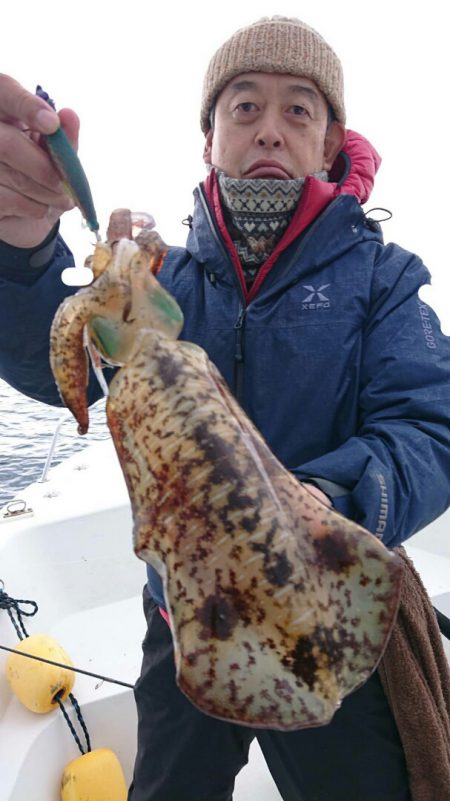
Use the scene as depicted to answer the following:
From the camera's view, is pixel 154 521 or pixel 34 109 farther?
pixel 34 109

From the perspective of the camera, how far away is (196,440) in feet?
3.33

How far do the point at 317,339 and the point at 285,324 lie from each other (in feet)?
0.49

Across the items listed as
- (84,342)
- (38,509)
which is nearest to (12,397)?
(38,509)

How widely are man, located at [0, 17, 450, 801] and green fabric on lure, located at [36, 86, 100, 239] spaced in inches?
17.6

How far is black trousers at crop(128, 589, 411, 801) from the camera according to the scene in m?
2.04

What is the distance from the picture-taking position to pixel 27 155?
1.43 meters

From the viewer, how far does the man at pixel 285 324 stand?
6.60 ft

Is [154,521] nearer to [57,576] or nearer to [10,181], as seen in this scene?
[10,181]

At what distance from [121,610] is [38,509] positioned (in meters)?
1.18

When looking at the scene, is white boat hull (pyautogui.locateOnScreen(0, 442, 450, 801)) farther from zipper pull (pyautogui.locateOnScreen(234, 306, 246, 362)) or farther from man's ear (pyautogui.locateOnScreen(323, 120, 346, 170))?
man's ear (pyautogui.locateOnScreen(323, 120, 346, 170))

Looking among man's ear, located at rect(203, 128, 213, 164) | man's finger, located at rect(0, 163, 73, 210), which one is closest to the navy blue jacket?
man's ear, located at rect(203, 128, 213, 164)

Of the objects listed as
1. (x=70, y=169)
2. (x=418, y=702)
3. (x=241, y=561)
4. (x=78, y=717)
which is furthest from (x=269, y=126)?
(x=78, y=717)

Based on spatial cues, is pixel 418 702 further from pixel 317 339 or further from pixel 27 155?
pixel 27 155

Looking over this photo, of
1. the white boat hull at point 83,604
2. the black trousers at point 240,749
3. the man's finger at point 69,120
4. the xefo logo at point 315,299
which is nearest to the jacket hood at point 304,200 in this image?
the xefo logo at point 315,299
